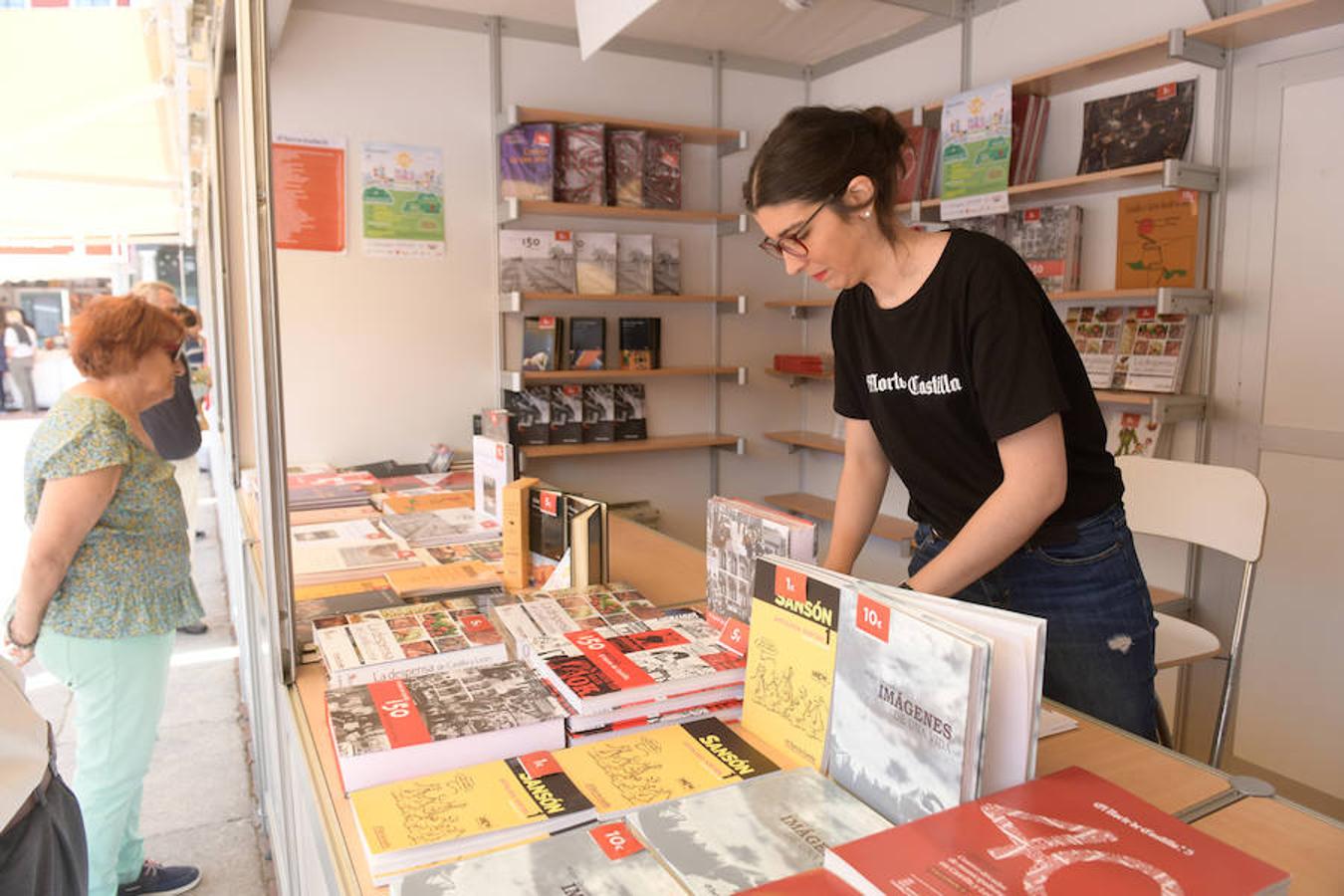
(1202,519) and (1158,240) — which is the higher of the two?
(1158,240)

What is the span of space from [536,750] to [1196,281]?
270cm

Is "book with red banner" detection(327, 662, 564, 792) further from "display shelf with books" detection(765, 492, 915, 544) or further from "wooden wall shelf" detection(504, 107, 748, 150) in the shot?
"wooden wall shelf" detection(504, 107, 748, 150)

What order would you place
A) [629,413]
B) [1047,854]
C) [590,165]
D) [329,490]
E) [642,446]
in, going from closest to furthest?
[1047,854]
[329,490]
[590,165]
[642,446]
[629,413]

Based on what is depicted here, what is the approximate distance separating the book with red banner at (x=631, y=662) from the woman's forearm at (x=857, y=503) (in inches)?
14.2

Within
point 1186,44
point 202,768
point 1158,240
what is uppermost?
point 1186,44

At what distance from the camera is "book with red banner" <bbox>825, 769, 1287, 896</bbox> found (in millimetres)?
740

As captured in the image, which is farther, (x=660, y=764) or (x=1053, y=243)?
(x=1053, y=243)

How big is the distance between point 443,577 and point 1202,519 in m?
1.83

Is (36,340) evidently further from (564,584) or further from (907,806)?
(907,806)

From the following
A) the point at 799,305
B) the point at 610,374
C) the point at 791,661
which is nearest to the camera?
the point at 791,661

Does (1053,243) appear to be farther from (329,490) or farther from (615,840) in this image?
(615,840)

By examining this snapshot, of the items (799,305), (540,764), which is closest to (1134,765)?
(540,764)

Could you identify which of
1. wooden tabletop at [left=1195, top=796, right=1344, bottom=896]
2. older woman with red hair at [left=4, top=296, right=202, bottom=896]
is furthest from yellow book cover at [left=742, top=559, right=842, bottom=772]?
older woman with red hair at [left=4, top=296, right=202, bottom=896]

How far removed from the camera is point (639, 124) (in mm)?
3844
